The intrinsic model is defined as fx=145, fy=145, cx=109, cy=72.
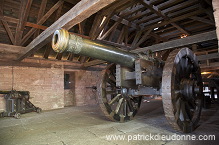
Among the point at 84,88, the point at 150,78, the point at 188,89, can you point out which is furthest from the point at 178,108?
the point at 84,88

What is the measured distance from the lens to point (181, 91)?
106 inches

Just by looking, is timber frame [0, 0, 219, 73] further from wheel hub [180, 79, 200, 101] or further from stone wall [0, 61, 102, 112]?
wheel hub [180, 79, 200, 101]

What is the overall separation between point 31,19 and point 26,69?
2.13 metres

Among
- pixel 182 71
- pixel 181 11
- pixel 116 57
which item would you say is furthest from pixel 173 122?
pixel 181 11

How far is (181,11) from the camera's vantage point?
18.3ft

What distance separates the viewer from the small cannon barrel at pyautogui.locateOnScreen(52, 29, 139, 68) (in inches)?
75.6

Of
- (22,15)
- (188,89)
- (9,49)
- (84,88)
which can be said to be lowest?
(84,88)

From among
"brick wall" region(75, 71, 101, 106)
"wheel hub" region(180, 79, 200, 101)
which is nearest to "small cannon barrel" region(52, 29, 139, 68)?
"wheel hub" region(180, 79, 200, 101)

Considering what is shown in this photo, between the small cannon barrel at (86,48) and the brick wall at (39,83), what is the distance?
5033 mm

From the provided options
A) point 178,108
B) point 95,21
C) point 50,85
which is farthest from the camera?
point 50,85

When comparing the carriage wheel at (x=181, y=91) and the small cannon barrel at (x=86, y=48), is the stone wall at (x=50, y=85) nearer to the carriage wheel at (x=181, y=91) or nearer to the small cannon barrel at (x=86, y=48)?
the small cannon barrel at (x=86, y=48)

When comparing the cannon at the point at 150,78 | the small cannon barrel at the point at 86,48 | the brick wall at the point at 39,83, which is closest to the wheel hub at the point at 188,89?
the cannon at the point at 150,78

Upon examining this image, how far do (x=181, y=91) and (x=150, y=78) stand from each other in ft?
2.14

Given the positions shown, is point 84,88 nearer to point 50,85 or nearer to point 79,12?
point 50,85
